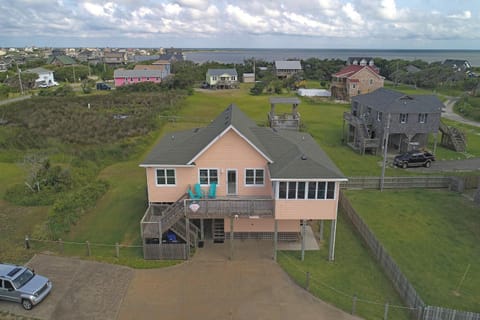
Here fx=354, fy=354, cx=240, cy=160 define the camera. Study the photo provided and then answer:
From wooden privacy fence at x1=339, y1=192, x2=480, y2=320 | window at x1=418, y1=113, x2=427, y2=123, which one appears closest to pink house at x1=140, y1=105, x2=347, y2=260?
wooden privacy fence at x1=339, y1=192, x2=480, y2=320

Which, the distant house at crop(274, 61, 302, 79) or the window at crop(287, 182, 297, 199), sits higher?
the distant house at crop(274, 61, 302, 79)

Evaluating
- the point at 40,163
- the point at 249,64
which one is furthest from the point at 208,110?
the point at 249,64

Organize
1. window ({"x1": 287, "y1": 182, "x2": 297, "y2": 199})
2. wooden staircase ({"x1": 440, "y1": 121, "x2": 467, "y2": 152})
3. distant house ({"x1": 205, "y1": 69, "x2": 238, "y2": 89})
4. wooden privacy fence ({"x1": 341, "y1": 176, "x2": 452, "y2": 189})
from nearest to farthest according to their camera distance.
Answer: window ({"x1": 287, "y1": 182, "x2": 297, "y2": 199}) < wooden privacy fence ({"x1": 341, "y1": 176, "x2": 452, "y2": 189}) < wooden staircase ({"x1": 440, "y1": 121, "x2": 467, "y2": 152}) < distant house ({"x1": 205, "y1": 69, "x2": 238, "y2": 89})

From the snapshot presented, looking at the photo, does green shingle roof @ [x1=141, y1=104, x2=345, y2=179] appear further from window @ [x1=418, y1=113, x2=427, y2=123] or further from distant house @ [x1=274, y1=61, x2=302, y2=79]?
distant house @ [x1=274, y1=61, x2=302, y2=79]

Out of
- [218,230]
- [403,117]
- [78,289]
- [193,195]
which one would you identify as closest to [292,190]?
[218,230]

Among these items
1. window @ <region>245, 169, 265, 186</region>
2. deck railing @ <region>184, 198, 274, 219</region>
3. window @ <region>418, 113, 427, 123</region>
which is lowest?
deck railing @ <region>184, 198, 274, 219</region>

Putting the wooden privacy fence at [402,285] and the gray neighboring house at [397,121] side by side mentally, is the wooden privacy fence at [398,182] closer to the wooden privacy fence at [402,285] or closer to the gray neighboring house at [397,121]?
the wooden privacy fence at [402,285]

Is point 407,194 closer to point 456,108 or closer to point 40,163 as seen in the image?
point 40,163

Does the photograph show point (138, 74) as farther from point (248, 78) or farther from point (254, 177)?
point (254, 177)
